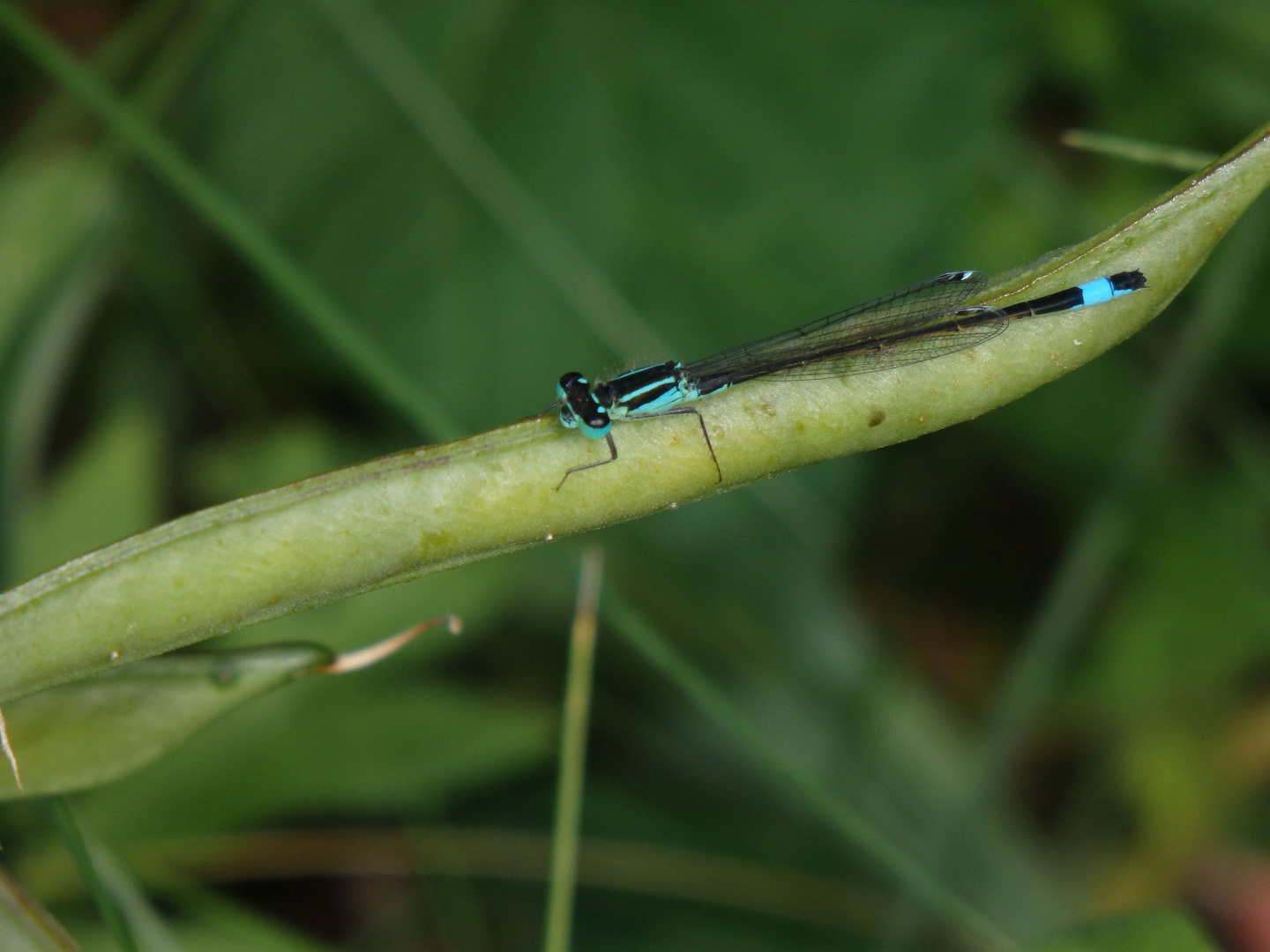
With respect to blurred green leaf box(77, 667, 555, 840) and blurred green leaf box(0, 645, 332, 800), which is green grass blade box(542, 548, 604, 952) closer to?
blurred green leaf box(0, 645, 332, 800)

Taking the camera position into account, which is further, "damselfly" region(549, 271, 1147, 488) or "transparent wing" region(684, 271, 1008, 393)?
"transparent wing" region(684, 271, 1008, 393)

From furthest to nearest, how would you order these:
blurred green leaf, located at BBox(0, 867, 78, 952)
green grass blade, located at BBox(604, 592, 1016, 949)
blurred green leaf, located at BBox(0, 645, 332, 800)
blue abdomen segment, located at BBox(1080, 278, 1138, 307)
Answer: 1. green grass blade, located at BBox(604, 592, 1016, 949)
2. blurred green leaf, located at BBox(0, 645, 332, 800)
3. blue abdomen segment, located at BBox(1080, 278, 1138, 307)
4. blurred green leaf, located at BBox(0, 867, 78, 952)

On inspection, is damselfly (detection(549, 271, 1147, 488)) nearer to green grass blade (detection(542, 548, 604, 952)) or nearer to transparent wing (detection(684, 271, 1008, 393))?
transparent wing (detection(684, 271, 1008, 393))

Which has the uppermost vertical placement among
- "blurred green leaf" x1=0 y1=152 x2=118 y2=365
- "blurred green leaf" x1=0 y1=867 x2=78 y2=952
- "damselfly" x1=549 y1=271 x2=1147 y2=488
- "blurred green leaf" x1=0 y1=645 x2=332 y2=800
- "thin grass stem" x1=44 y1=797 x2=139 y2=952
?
"blurred green leaf" x1=0 y1=152 x2=118 y2=365

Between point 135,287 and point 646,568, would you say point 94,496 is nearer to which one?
point 135,287

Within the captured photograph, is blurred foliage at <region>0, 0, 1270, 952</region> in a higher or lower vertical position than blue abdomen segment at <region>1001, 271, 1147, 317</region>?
higher

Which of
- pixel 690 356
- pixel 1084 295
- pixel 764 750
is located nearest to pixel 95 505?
pixel 690 356

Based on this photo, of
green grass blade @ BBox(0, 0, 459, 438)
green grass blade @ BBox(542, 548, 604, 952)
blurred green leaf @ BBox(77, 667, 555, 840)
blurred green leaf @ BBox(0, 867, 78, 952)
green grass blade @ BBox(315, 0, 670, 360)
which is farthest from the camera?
green grass blade @ BBox(315, 0, 670, 360)

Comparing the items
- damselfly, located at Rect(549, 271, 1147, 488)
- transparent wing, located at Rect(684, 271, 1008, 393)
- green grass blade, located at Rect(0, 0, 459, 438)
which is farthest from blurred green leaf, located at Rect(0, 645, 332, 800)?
transparent wing, located at Rect(684, 271, 1008, 393)
